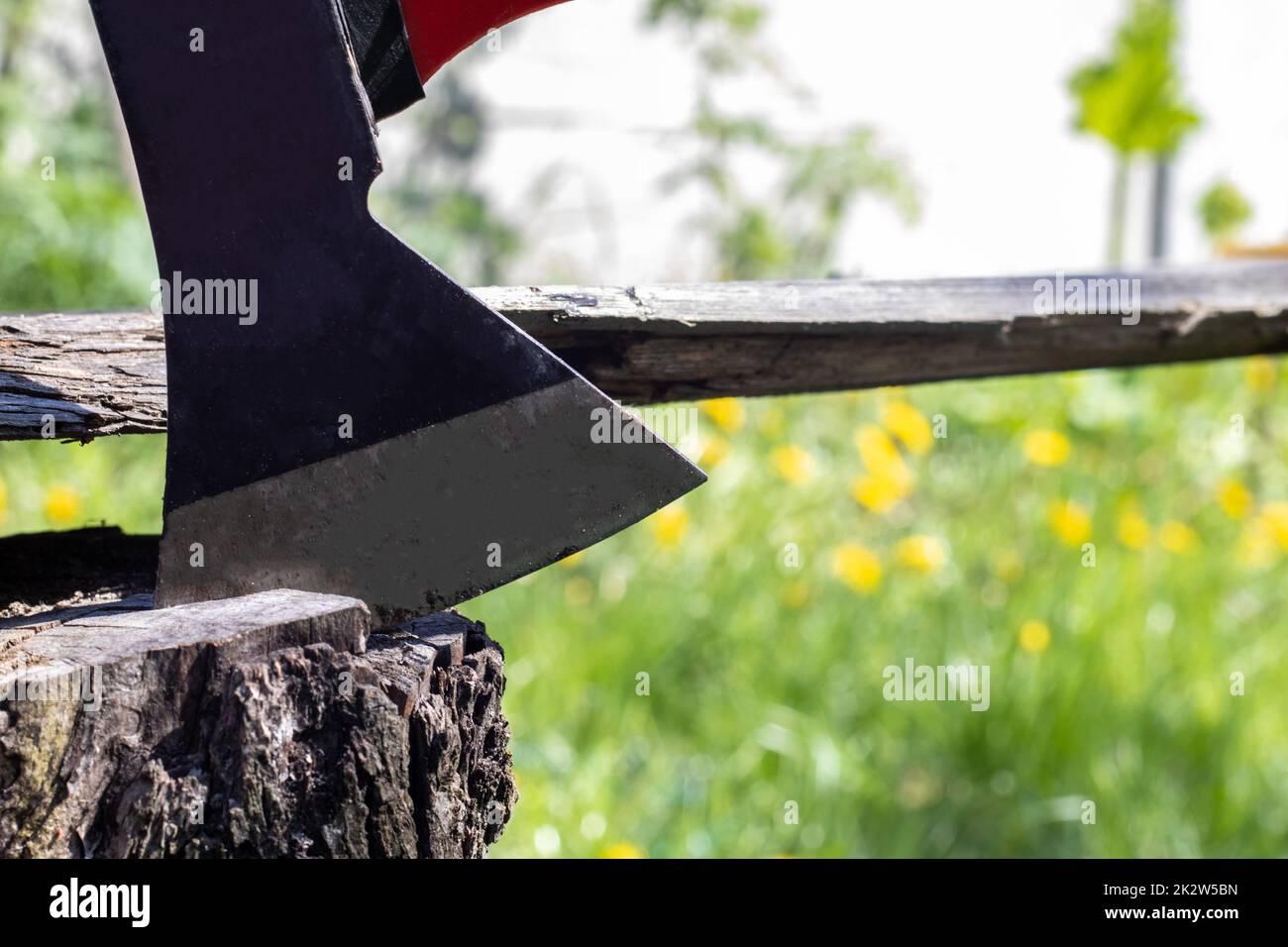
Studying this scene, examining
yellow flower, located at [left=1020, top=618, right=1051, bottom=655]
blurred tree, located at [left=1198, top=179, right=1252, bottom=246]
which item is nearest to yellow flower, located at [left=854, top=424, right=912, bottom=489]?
yellow flower, located at [left=1020, top=618, right=1051, bottom=655]

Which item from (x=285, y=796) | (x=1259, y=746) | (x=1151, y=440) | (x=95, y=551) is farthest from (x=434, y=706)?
(x=1151, y=440)

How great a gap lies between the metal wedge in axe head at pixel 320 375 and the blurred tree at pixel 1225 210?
6.73m

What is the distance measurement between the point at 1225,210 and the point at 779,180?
363cm

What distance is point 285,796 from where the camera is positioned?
0.82m

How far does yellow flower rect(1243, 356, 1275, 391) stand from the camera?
423 cm

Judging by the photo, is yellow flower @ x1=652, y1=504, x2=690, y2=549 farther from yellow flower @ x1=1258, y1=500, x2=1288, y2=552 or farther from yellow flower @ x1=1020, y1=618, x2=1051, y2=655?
yellow flower @ x1=1258, y1=500, x2=1288, y2=552

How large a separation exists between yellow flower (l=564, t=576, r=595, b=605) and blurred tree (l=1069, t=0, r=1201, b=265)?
4487 millimetres

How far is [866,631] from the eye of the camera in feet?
8.68

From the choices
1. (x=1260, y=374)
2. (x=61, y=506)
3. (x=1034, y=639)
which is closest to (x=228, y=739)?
(x=61, y=506)

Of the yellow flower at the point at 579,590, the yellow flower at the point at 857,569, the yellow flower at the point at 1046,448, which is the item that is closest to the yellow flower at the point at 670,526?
the yellow flower at the point at 579,590

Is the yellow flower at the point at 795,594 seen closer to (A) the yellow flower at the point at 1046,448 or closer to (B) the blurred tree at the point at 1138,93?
(A) the yellow flower at the point at 1046,448

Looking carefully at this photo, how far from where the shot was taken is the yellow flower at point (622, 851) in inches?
72.1

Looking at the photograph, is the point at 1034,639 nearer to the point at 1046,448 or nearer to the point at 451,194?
the point at 1046,448
